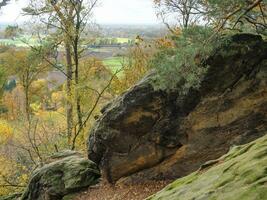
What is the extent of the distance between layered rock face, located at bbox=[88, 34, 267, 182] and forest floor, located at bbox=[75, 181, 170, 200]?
0.33 meters

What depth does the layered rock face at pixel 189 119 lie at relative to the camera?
45.4 feet

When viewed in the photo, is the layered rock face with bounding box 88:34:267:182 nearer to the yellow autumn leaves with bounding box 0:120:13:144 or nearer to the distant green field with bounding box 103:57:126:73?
the distant green field with bounding box 103:57:126:73

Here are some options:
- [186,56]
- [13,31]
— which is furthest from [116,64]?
[186,56]

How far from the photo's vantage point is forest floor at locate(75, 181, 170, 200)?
1489cm

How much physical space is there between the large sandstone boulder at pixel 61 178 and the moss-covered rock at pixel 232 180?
7629 mm

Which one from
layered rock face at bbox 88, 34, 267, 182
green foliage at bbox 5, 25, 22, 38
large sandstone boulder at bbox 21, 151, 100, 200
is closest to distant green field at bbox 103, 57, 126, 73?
green foliage at bbox 5, 25, 22, 38

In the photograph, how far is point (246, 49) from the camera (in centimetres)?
1372

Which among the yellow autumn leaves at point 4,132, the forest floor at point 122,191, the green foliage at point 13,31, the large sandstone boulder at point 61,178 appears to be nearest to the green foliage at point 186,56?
the forest floor at point 122,191

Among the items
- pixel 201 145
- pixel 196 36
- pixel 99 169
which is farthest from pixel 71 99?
pixel 196 36

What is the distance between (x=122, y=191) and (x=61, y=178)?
2.87 meters

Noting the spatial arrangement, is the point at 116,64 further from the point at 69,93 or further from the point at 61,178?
the point at 61,178

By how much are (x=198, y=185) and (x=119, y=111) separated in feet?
24.5

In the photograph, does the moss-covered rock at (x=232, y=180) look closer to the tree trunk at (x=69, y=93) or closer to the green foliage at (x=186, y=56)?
the green foliage at (x=186, y=56)

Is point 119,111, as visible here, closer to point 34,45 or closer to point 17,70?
point 34,45
